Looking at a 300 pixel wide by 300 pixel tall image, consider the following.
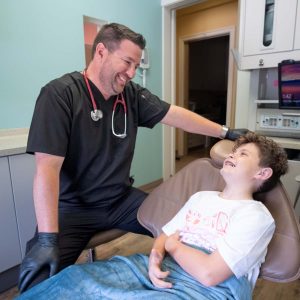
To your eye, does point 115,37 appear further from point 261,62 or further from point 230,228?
point 261,62

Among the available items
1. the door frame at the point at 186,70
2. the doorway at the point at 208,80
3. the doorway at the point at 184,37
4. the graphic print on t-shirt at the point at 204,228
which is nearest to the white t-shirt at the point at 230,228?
the graphic print on t-shirt at the point at 204,228

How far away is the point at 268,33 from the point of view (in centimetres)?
183

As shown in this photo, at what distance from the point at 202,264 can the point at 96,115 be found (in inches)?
28.4

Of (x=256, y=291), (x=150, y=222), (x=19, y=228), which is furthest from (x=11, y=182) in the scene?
(x=256, y=291)

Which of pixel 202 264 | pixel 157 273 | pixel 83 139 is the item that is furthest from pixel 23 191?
pixel 202 264

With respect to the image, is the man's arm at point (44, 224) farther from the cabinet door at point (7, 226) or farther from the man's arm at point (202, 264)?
the cabinet door at point (7, 226)

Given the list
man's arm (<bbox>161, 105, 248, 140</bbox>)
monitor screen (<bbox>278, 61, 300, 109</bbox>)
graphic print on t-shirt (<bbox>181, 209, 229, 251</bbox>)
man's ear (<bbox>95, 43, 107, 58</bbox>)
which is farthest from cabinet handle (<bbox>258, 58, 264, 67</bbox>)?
graphic print on t-shirt (<bbox>181, 209, 229, 251</bbox>)

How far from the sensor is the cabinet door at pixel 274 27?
1.70m

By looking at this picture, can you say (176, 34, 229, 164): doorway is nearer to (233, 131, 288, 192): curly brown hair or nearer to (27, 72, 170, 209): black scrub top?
(27, 72, 170, 209): black scrub top

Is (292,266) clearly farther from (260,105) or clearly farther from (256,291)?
(260,105)

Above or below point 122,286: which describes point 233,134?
above

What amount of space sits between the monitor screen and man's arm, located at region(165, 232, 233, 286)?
1464 millimetres

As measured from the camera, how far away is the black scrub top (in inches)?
36.9

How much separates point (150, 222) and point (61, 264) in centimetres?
38
